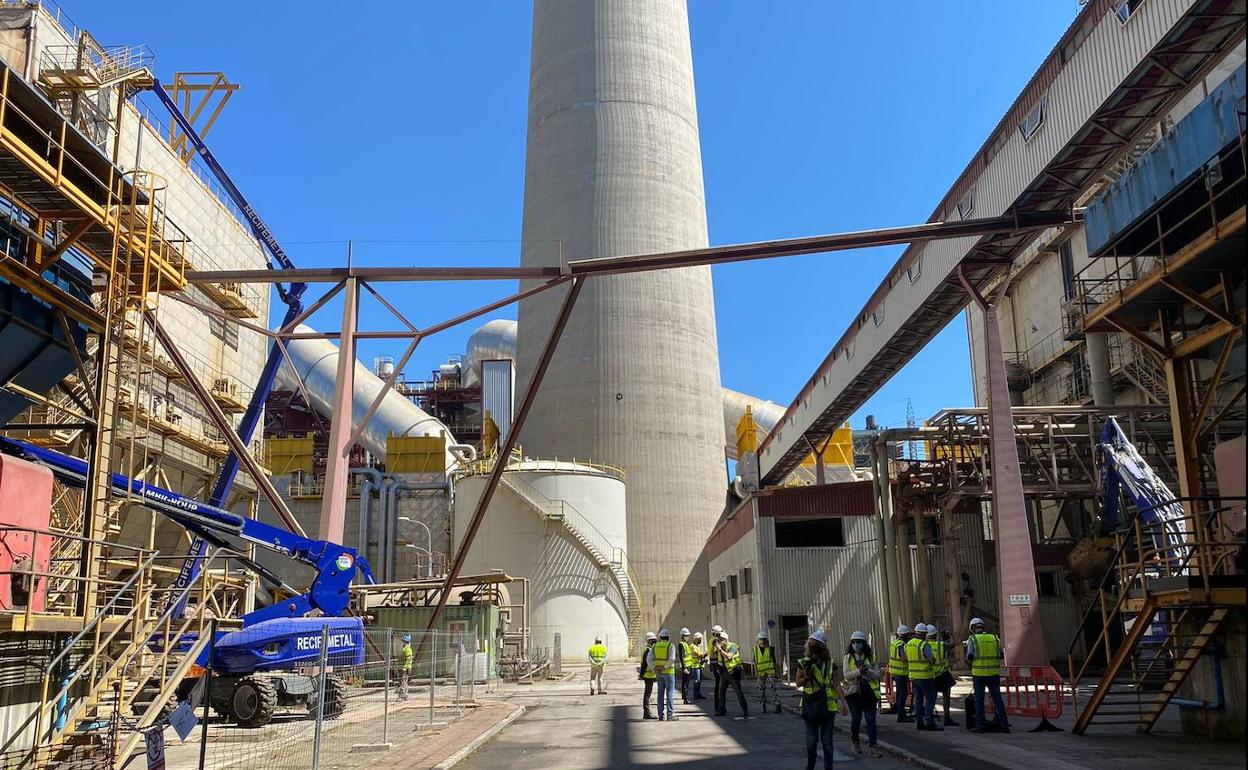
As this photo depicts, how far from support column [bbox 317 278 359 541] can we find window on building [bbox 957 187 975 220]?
537 inches

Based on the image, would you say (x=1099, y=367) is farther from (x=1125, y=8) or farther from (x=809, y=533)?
(x=1125, y=8)

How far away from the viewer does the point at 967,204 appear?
2180cm

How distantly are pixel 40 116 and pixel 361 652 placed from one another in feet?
39.1

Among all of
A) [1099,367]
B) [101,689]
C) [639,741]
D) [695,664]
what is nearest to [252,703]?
[101,689]

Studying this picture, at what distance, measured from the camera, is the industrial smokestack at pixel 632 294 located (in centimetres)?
4606

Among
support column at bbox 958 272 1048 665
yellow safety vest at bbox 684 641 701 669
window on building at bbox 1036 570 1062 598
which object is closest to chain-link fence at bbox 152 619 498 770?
yellow safety vest at bbox 684 641 701 669

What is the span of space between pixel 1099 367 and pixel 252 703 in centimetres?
2796

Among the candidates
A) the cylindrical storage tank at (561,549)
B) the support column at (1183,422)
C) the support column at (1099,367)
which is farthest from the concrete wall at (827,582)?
the support column at (1183,422)

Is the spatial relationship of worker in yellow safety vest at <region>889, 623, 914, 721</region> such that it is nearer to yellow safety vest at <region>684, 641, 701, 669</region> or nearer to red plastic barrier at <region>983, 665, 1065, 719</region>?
red plastic barrier at <region>983, 665, 1065, 719</region>

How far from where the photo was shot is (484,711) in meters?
20.6

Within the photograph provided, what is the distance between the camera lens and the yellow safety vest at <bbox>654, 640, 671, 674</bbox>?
1819 cm

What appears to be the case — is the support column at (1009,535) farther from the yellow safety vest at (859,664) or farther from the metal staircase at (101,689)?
the metal staircase at (101,689)

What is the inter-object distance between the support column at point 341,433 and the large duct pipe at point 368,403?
90.6ft

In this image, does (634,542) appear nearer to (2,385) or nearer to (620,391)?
(620,391)
